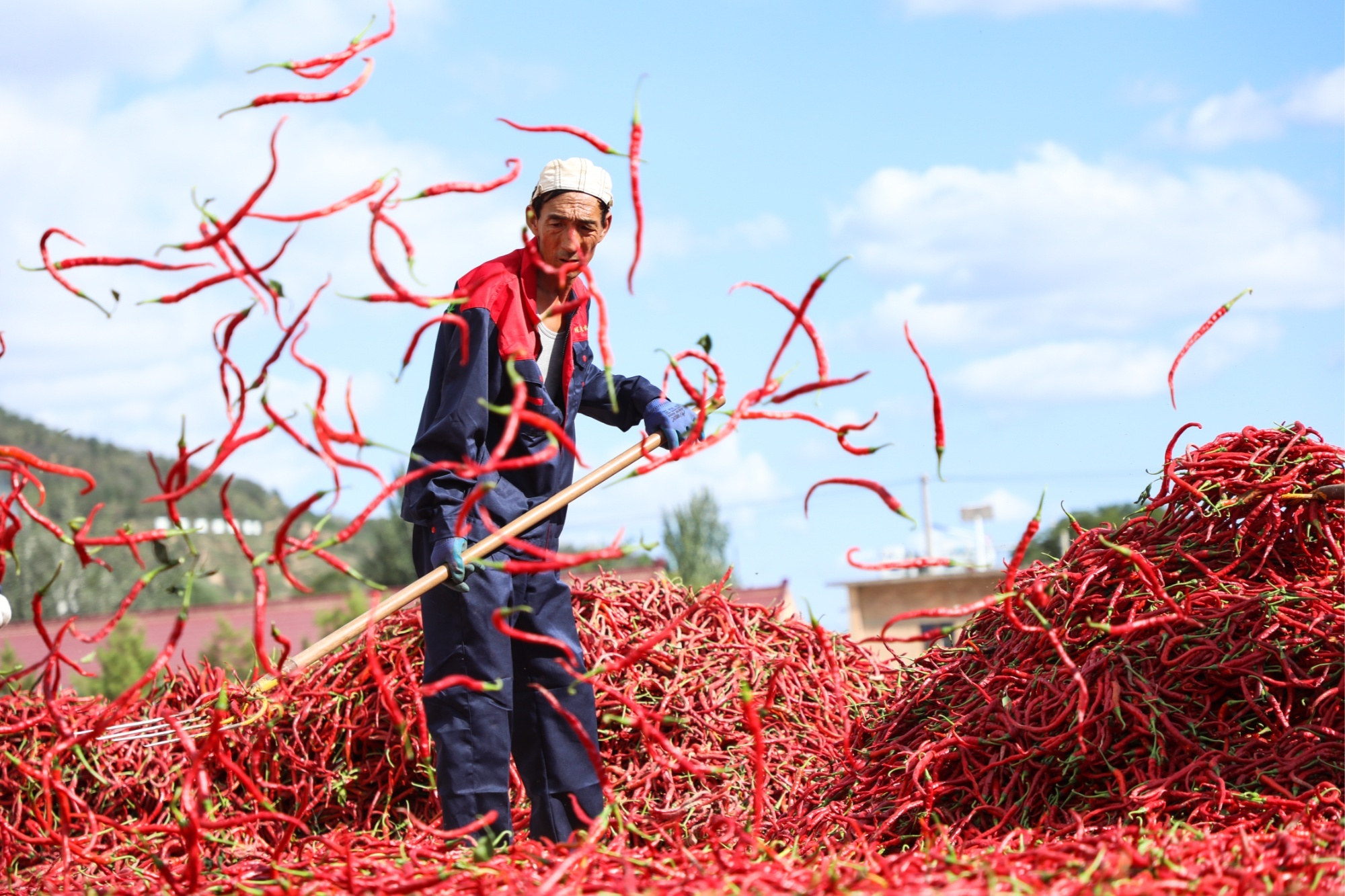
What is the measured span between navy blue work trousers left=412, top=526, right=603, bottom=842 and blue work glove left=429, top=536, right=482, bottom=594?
0.32 feet

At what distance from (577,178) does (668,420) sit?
72 cm

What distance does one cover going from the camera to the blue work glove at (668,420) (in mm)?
3502

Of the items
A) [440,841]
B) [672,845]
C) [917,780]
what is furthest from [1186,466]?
[440,841]

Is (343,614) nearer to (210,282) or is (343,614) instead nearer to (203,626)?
(203,626)

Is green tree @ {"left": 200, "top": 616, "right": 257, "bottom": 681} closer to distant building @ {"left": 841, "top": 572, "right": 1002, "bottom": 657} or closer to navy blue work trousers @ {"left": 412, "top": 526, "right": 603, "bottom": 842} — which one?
distant building @ {"left": 841, "top": 572, "right": 1002, "bottom": 657}

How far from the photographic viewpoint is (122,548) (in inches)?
1678

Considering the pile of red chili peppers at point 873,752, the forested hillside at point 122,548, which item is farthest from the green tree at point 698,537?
the pile of red chili peppers at point 873,752

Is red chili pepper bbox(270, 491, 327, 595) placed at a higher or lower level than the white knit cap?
lower

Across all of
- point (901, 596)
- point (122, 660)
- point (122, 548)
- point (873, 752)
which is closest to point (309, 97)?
point (873, 752)

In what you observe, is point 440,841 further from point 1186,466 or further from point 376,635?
point 1186,466

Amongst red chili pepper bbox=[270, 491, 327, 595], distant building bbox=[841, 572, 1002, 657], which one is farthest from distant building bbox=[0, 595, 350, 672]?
red chili pepper bbox=[270, 491, 327, 595]

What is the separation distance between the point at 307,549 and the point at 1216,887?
1670 millimetres

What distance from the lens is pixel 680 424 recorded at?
3529 millimetres

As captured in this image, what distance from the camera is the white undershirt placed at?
3.45 meters
